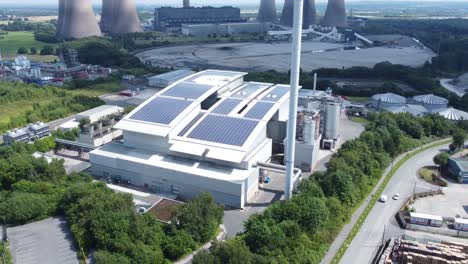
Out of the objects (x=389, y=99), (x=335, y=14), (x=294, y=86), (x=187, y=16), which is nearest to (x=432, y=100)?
(x=389, y=99)

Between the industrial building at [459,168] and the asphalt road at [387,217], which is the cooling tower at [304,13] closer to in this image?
the asphalt road at [387,217]

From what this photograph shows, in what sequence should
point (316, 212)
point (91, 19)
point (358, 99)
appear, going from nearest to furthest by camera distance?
point (316, 212), point (358, 99), point (91, 19)

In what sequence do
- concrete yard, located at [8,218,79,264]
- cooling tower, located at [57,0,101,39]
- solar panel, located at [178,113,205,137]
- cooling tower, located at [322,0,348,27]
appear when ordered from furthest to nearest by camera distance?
cooling tower, located at [322,0,348,27], cooling tower, located at [57,0,101,39], solar panel, located at [178,113,205,137], concrete yard, located at [8,218,79,264]

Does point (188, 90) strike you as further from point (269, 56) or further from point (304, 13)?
point (304, 13)

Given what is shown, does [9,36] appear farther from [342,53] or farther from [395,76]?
[395,76]

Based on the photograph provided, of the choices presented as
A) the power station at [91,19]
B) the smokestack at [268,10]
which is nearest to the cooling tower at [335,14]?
the smokestack at [268,10]

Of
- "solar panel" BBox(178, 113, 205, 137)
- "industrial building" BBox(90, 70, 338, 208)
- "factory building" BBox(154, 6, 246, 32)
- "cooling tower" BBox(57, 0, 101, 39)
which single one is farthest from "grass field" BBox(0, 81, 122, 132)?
"factory building" BBox(154, 6, 246, 32)

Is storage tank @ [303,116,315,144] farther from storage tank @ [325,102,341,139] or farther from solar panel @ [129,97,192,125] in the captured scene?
solar panel @ [129,97,192,125]
